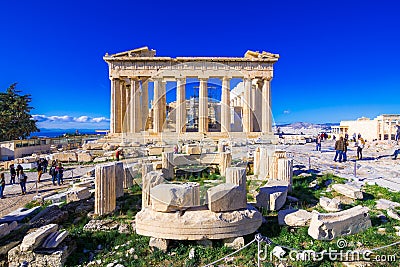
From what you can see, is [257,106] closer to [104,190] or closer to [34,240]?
[104,190]

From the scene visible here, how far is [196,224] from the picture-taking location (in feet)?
18.7

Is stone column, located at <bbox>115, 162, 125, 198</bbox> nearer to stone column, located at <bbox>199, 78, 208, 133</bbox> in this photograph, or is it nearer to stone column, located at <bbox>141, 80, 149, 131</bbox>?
stone column, located at <bbox>199, 78, 208, 133</bbox>

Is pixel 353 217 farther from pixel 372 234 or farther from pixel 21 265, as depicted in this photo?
pixel 21 265

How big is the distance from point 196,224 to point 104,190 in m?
3.63

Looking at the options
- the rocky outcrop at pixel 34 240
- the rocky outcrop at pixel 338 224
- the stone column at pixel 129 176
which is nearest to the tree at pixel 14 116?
the stone column at pixel 129 176

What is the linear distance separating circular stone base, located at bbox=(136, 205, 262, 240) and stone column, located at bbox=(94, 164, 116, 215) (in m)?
2.38

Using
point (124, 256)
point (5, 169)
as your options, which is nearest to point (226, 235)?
point (124, 256)

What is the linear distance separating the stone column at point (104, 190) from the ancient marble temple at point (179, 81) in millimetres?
23097

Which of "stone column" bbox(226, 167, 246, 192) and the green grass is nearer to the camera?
the green grass

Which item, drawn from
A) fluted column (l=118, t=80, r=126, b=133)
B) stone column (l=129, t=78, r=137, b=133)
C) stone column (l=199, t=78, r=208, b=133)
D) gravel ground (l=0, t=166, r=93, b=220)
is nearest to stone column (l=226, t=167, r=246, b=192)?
gravel ground (l=0, t=166, r=93, b=220)

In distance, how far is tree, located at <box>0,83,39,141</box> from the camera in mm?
32375

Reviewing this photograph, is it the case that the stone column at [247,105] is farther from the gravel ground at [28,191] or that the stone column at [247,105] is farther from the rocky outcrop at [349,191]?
the rocky outcrop at [349,191]

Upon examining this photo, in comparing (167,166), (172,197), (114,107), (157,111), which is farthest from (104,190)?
(114,107)

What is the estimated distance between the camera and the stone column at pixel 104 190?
26.3 ft
